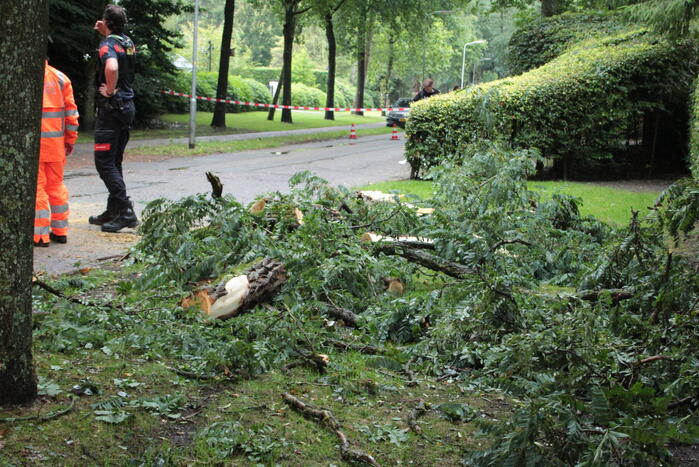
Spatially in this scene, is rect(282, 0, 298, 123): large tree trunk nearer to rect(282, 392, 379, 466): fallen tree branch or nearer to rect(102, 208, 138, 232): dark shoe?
rect(102, 208, 138, 232): dark shoe

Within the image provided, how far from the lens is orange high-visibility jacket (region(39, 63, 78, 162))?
7.84 m

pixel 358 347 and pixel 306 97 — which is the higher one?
pixel 306 97

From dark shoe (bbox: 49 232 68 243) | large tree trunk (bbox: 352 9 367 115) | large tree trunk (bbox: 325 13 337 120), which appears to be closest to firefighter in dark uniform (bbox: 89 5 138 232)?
dark shoe (bbox: 49 232 68 243)

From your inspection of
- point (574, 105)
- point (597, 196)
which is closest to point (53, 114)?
point (597, 196)

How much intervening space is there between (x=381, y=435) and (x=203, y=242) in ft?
8.18

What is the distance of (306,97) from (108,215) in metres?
47.5

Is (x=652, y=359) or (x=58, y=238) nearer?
(x=652, y=359)

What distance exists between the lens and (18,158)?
10.8 feet

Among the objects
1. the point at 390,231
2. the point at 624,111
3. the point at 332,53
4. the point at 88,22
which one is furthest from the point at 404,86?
the point at 390,231

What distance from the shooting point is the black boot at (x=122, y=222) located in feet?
29.2

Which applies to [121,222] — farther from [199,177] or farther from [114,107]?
[199,177]

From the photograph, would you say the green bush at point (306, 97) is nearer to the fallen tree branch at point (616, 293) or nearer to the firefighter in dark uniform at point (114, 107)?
the firefighter in dark uniform at point (114, 107)

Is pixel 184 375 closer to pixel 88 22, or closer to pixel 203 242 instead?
pixel 203 242

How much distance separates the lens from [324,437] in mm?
3830
